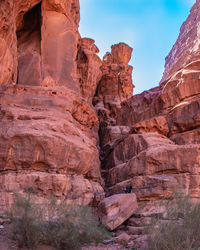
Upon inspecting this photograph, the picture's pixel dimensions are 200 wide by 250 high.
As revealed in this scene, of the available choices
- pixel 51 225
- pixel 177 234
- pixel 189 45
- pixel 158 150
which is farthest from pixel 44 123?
pixel 189 45

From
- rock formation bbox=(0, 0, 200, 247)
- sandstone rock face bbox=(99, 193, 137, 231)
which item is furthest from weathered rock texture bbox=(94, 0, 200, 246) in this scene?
sandstone rock face bbox=(99, 193, 137, 231)

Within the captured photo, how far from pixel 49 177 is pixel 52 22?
→ 47.2 ft

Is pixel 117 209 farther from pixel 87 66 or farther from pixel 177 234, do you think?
pixel 87 66

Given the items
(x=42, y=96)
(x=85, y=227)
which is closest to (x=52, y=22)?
(x=42, y=96)

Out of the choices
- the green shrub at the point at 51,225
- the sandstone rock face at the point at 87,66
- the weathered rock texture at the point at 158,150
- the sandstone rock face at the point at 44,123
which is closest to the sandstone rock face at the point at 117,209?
the weathered rock texture at the point at 158,150

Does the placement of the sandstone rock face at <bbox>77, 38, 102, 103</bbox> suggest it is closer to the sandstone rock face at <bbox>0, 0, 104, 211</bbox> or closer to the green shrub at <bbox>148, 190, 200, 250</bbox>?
the sandstone rock face at <bbox>0, 0, 104, 211</bbox>

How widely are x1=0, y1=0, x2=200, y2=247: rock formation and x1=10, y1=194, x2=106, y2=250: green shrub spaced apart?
5.38ft

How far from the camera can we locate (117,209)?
1083cm

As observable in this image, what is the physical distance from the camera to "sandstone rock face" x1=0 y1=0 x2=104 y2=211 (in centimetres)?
1071

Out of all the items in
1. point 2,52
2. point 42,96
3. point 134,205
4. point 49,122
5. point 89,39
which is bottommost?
point 134,205

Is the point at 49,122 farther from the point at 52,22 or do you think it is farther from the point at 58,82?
the point at 52,22

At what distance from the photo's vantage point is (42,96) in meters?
13.8

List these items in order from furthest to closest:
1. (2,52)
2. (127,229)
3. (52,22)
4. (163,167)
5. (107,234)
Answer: (52,22) < (2,52) < (163,167) < (127,229) < (107,234)

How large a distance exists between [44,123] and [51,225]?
5255 mm
